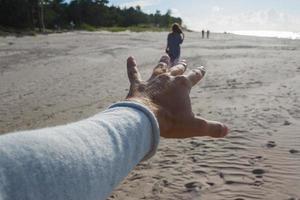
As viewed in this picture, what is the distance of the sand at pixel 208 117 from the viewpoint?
4797 millimetres

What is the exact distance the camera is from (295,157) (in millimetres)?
5629

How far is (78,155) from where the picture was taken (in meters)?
1.02

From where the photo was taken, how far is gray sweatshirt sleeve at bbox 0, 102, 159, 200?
2.86ft

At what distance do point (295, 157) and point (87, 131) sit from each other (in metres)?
5.00

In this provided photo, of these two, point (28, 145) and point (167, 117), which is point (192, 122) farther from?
point (28, 145)

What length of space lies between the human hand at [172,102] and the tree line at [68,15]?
50.9 metres

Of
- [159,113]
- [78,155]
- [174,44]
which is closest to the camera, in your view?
[78,155]

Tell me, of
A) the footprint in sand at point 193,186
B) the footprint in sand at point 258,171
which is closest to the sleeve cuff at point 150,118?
the footprint in sand at point 193,186

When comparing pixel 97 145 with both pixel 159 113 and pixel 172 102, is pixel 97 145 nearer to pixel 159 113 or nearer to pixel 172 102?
pixel 159 113

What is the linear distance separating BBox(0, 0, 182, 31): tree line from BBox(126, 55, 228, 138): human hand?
2005 inches

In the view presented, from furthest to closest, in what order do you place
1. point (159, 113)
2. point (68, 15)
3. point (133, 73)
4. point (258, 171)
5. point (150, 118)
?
Answer: 1. point (68, 15)
2. point (258, 171)
3. point (133, 73)
4. point (159, 113)
5. point (150, 118)

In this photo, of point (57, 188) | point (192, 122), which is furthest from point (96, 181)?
point (192, 122)

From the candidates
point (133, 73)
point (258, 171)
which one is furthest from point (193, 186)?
point (133, 73)

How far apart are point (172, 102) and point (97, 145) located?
542mm
